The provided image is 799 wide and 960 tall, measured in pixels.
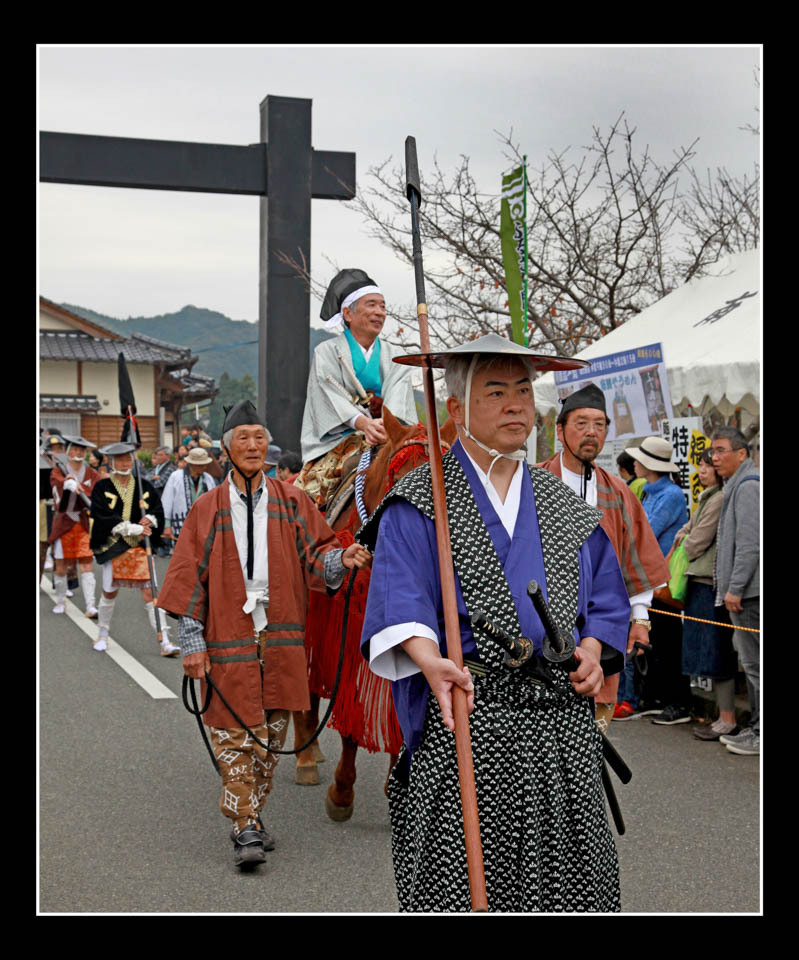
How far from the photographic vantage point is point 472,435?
117 inches

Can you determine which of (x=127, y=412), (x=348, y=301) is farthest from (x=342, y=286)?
(x=127, y=412)

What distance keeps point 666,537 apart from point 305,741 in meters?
3.06

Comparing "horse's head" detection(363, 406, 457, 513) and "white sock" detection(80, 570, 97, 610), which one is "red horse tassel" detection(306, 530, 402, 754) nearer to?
"horse's head" detection(363, 406, 457, 513)

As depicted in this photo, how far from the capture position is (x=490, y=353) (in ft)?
9.36

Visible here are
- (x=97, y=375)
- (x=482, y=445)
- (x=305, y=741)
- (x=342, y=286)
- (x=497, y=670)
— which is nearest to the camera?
(x=497, y=670)

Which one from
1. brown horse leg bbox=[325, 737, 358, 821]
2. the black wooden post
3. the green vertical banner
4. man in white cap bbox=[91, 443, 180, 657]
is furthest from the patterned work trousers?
man in white cap bbox=[91, 443, 180, 657]

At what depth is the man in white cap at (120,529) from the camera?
10.3 meters

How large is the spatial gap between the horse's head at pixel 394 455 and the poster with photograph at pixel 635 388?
3.57 meters

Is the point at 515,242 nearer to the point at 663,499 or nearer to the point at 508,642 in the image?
the point at 663,499

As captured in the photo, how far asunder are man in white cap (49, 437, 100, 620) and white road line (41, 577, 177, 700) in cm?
17

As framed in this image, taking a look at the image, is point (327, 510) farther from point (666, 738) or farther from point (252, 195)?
point (252, 195)

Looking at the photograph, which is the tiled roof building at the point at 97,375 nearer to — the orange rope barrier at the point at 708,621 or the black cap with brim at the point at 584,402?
the orange rope barrier at the point at 708,621

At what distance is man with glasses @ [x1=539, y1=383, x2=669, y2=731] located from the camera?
4871 millimetres

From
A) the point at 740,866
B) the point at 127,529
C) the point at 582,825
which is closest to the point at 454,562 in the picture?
the point at 582,825
